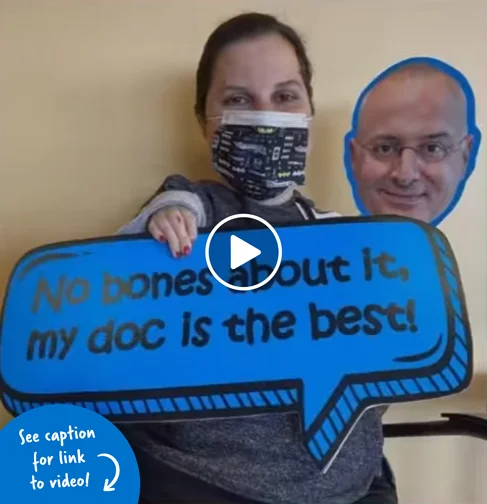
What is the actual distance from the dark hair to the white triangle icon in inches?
3.8

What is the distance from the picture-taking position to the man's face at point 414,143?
1.80 ft

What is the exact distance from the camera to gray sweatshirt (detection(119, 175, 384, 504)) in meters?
0.50

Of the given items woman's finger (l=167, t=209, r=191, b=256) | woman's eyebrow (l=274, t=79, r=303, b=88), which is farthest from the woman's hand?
woman's eyebrow (l=274, t=79, r=303, b=88)

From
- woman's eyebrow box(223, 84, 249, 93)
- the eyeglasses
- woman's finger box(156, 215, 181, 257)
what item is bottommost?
woman's finger box(156, 215, 181, 257)

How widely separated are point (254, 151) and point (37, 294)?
0.17 metres

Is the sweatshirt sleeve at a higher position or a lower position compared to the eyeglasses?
lower

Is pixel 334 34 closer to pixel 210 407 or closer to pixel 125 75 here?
pixel 125 75

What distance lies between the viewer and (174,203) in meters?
0.52

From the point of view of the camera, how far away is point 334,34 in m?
0.56

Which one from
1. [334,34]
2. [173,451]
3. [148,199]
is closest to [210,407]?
[173,451]

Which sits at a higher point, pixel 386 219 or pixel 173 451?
pixel 386 219

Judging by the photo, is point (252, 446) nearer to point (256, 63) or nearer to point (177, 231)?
point (177, 231)

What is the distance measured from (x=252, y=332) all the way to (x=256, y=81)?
0.16m

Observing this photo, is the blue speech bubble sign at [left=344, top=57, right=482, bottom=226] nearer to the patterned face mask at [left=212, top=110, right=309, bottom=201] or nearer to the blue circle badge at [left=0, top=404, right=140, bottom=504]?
the patterned face mask at [left=212, top=110, right=309, bottom=201]
